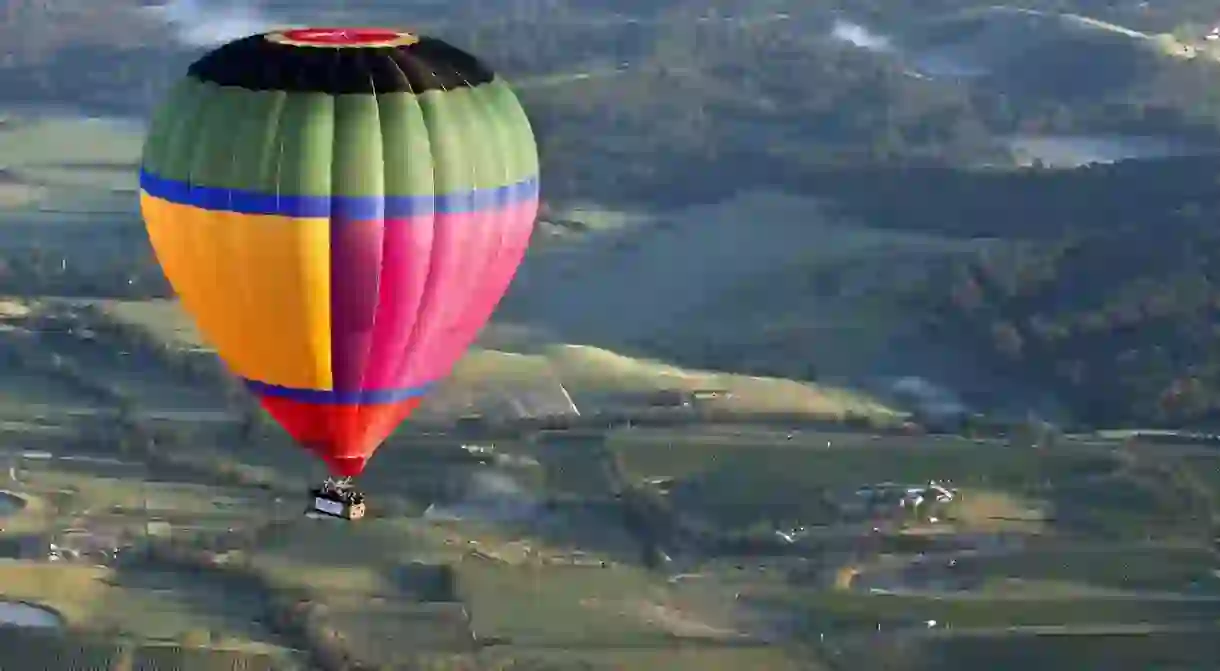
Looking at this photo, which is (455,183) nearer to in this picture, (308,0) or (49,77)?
(49,77)

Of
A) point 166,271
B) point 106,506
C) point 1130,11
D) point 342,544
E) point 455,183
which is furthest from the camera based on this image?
point 1130,11

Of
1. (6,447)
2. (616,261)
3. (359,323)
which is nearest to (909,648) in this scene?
(359,323)

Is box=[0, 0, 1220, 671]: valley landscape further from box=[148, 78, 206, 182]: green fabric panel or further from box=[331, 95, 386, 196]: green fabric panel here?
box=[148, 78, 206, 182]: green fabric panel

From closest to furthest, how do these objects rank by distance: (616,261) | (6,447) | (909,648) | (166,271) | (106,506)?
(166,271), (909,648), (106,506), (6,447), (616,261)

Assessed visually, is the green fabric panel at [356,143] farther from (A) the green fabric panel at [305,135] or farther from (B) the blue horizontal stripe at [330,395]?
(B) the blue horizontal stripe at [330,395]

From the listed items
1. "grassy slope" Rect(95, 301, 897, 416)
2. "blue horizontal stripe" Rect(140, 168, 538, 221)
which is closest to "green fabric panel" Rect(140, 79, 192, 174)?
"blue horizontal stripe" Rect(140, 168, 538, 221)
